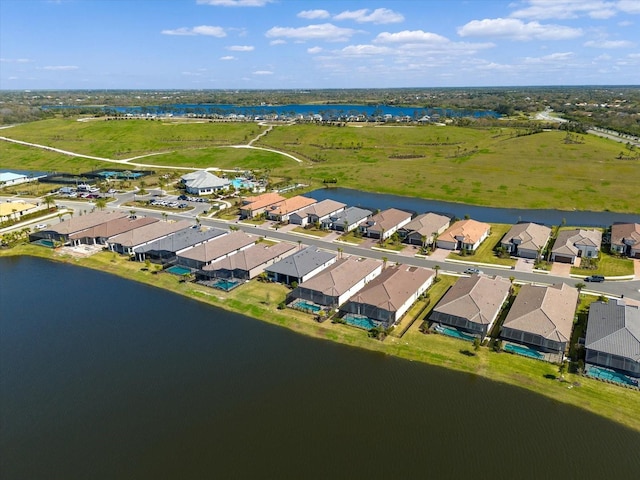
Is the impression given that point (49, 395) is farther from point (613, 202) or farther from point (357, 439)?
point (613, 202)

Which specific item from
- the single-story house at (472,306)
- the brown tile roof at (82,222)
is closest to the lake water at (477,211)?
the single-story house at (472,306)

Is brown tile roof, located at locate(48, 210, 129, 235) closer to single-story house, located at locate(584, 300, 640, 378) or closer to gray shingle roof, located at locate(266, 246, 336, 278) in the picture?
gray shingle roof, located at locate(266, 246, 336, 278)

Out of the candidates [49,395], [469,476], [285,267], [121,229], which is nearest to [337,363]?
[469,476]

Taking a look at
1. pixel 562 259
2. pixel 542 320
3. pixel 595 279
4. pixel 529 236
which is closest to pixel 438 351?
pixel 542 320

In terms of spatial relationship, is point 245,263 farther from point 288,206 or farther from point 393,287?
point 288,206

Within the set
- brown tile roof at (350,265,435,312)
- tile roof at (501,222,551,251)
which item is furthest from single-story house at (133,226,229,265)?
tile roof at (501,222,551,251)

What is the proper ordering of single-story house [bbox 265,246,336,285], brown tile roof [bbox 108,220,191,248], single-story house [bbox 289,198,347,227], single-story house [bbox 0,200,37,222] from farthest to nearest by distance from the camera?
single-story house [bbox 0,200,37,222] → single-story house [bbox 289,198,347,227] → brown tile roof [bbox 108,220,191,248] → single-story house [bbox 265,246,336,285]
